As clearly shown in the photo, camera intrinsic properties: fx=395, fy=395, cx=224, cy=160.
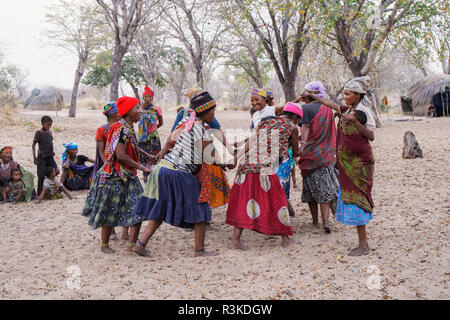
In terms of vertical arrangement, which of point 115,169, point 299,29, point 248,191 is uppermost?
point 299,29

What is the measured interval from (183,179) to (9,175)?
4.56 meters

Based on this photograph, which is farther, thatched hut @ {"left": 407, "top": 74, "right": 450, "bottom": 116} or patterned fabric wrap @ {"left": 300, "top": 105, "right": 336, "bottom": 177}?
thatched hut @ {"left": 407, "top": 74, "right": 450, "bottom": 116}

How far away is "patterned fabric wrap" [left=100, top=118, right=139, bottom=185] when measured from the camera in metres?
3.84

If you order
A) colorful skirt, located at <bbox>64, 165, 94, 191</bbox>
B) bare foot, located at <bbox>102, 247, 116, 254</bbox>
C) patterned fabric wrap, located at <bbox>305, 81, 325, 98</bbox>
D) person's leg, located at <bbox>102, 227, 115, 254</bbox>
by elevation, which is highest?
patterned fabric wrap, located at <bbox>305, 81, 325, 98</bbox>

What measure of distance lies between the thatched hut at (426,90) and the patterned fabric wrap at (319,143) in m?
21.2

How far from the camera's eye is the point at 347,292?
121 inches

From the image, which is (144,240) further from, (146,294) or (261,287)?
(261,287)

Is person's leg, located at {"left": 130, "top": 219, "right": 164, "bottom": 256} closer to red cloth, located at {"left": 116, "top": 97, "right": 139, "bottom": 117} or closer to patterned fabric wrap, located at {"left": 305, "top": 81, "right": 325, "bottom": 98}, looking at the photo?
red cloth, located at {"left": 116, "top": 97, "right": 139, "bottom": 117}

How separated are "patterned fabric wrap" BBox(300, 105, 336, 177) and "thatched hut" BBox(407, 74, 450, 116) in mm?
21243

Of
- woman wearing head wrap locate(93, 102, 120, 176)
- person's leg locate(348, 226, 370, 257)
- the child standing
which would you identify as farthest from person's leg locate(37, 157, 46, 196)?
person's leg locate(348, 226, 370, 257)

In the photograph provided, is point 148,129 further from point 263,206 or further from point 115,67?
point 115,67

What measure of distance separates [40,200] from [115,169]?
3708 mm

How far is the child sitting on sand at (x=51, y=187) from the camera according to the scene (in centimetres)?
698
